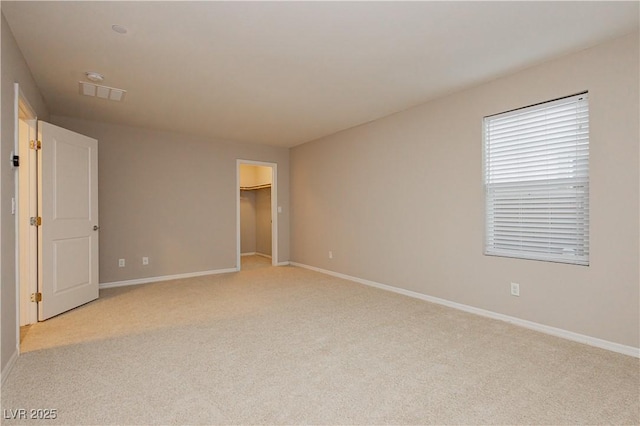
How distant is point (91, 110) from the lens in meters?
4.46

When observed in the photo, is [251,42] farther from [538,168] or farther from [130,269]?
[130,269]

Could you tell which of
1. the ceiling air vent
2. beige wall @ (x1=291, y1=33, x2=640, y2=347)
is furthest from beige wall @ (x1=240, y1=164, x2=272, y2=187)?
the ceiling air vent

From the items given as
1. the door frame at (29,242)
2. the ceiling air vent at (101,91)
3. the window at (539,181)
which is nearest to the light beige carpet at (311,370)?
the door frame at (29,242)

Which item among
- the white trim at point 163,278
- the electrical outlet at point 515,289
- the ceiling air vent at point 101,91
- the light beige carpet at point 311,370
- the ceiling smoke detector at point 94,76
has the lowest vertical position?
the light beige carpet at point 311,370

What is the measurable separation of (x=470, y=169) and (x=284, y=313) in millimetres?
2594

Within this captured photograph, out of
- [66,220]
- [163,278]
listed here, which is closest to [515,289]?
[66,220]

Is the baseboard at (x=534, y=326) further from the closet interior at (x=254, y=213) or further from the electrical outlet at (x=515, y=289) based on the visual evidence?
the closet interior at (x=254, y=213)

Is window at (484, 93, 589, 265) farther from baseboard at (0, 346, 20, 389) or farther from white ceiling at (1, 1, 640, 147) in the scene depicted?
baseboard at (0, 346, 20, 389)

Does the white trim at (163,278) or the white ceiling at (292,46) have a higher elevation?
the white ceiling at (292,46)

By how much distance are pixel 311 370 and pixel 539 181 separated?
2.71m

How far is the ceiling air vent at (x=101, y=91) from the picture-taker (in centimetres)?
360

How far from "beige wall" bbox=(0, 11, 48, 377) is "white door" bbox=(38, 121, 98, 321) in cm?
106

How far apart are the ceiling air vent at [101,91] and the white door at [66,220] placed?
1.70 feet

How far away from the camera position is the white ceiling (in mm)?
2303
